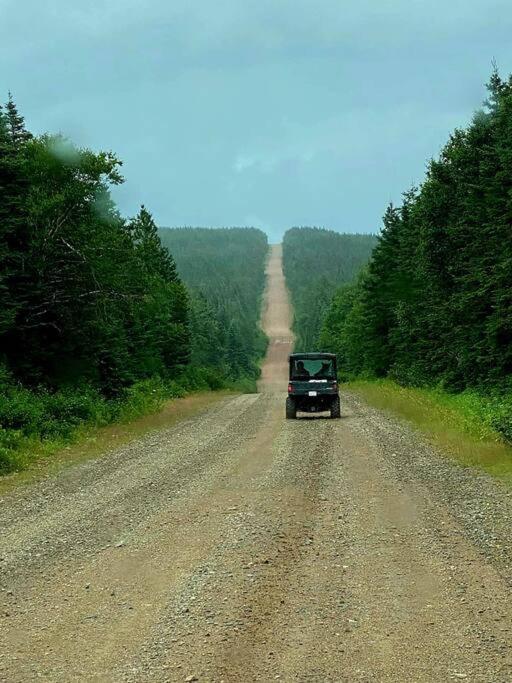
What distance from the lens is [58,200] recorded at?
960 inches

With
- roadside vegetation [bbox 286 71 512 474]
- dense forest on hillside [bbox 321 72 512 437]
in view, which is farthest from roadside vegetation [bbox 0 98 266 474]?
dense forest on hillside [bbox 321 72 512 437]

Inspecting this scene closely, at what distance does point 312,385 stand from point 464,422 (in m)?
6.23

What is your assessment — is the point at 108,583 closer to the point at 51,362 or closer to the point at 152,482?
the point at 152,482

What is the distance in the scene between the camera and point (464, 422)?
2111 cm

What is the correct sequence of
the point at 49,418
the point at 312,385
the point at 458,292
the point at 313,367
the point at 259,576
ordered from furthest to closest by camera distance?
the point at 458,292 → the point at 313,367 → the point at 312,385 → the point at 49,418 → the point at 259,576

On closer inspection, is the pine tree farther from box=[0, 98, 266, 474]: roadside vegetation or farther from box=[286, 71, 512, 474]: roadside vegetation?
box=[286, 71, 512, 474]: roadside vegetation

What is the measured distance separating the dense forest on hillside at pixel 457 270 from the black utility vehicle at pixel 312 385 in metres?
6.35

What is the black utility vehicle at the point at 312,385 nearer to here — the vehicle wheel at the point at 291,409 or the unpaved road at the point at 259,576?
the vehicle wheel at the point at 291,409

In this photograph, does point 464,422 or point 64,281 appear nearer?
point 464,422

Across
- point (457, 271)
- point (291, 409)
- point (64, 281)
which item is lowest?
point (291, 409)

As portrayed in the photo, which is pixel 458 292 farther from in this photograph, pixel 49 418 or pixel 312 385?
pixel 49 418

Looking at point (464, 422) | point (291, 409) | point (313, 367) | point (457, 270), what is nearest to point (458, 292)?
point (457, 270)

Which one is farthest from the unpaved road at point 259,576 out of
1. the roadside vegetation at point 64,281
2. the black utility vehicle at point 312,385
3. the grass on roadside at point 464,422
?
the black utility vehicle at point 312,385

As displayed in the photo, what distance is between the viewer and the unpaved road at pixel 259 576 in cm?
520
